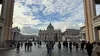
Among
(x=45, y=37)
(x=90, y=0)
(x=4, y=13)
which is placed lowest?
(x=45, y=37)

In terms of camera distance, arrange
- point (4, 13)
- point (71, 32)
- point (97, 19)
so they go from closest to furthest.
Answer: point (97, 19) → point (4, 13) → point (71, 32)

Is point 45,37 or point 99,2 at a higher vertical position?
point 99,2

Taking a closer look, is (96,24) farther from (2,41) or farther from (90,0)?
(2,41)

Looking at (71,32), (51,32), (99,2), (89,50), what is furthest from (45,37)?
(89,50)

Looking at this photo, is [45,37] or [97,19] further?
[45,37]

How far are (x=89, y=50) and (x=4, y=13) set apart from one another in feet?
94.3

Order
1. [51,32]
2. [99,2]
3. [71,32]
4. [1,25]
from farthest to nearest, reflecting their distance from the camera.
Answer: [51,32] < [71,32] < [99,2] < [1,25]

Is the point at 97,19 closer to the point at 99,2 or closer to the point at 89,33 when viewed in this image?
the point at 89,33

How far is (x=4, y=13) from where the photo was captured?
35.7 meters

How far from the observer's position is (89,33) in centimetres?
3766

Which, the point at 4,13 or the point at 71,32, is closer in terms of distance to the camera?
the point at 4,13

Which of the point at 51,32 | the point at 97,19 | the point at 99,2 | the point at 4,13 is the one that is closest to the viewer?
the point at 97,19

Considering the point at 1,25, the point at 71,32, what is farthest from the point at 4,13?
the point at 71,32

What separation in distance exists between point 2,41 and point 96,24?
25.8m
